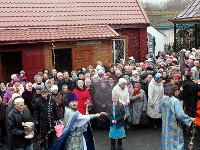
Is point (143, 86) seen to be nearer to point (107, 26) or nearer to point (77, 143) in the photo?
point (77, 143)

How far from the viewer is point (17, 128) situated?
5.89m

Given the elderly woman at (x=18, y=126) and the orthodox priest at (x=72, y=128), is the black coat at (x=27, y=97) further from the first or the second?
the orthodox priest at (x=72, y=128)

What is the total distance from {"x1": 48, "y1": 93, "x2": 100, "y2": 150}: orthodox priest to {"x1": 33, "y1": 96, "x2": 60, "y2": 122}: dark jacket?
5.40 feet

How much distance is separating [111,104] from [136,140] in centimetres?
160

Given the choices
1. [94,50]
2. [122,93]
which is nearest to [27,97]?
[122,93]

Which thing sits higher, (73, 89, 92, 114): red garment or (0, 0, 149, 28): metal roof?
(0, 0, 149, 28): metal roof

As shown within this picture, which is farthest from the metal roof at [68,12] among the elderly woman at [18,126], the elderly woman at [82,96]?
the elderly woman at [18,126]

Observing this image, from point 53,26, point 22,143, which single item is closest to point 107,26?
point 53,26

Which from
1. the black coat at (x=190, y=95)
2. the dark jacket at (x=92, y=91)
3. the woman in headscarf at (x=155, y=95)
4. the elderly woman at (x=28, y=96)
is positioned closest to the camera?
the black coat at (x=190, y=95)

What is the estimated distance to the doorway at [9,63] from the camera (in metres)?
17.4

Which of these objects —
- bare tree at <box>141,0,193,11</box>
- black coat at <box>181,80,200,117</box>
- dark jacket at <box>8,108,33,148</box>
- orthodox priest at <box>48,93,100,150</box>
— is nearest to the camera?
orthodox priest at <box>48,93,100,150</box>

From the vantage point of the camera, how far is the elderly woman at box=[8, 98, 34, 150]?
5.80m

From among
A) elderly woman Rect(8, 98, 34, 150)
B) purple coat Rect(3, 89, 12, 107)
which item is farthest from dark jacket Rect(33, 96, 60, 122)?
purple coat Rect(3, 89, 12, 107)

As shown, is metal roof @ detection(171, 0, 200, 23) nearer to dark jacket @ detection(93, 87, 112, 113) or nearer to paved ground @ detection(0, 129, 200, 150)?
dark jacket @ detection(93, 87, 112, 113)
